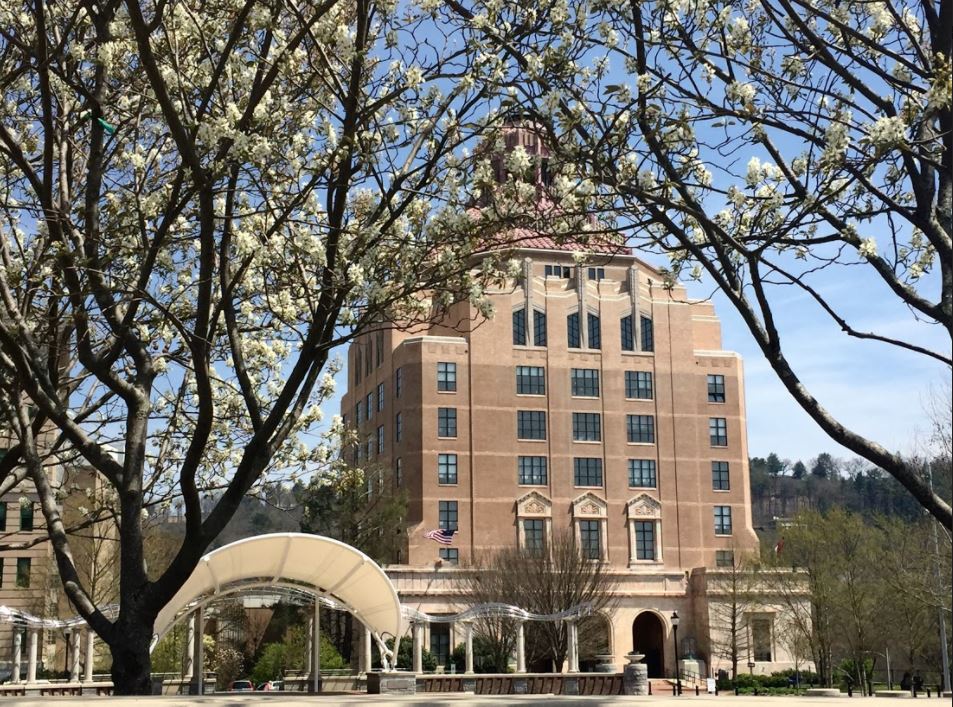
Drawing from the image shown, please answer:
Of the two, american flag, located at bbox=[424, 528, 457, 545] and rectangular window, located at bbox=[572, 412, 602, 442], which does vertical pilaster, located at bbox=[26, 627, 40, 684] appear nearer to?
american flag, located at bbox=[424, 528, 457, 545]

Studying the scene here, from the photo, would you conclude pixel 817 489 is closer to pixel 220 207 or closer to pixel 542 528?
pixel 542 528

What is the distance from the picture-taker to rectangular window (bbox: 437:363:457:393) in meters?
67.6

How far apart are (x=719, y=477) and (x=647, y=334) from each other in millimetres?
10057

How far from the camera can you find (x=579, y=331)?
70500 millimetres

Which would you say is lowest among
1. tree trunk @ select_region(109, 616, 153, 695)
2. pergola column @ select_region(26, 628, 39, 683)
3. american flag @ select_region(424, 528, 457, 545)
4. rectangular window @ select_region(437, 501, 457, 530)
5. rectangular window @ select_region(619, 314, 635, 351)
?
pergola column @ select_region(26, 628, 39, 683)

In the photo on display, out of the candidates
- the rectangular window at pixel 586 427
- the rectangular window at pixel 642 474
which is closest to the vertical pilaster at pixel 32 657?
the rectangular window at pixel 586 427

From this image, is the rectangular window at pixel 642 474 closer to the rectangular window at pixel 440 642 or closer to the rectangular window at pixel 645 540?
the rectangular window at pixel 645 540

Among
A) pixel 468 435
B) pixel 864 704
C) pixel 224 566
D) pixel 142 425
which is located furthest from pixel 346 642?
pixel 864 704

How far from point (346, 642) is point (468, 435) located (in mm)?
14250

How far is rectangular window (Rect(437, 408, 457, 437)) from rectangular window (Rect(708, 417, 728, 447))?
16355mm

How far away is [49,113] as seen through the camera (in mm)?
10164

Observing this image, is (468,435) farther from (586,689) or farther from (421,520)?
(586,689)

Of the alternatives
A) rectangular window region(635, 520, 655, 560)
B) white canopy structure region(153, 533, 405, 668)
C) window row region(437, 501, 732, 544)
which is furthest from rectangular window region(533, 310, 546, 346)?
white canopy structure region(153, 533, 405, 668)

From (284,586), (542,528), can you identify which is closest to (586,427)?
(542,528)
